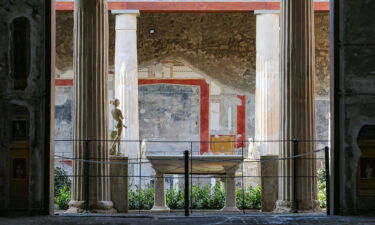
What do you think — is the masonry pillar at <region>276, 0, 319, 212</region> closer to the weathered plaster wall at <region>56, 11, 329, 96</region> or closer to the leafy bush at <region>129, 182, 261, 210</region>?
the leafy bush at <region>129, 182, 261, 210</region>

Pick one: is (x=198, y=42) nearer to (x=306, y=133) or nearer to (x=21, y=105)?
(x=306, y=133)

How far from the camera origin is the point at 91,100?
13180 mm

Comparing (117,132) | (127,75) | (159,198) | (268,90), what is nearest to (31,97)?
(117,132)

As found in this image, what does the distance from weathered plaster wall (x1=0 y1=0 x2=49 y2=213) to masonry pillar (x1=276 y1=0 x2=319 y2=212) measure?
623 centimetres

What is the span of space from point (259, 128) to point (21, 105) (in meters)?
12.9

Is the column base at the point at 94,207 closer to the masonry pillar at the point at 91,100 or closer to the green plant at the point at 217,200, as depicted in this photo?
the masonry pillar at the point at 91,100

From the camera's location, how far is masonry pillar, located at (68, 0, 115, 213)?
13062mm

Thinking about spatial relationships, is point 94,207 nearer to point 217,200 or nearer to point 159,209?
point 159,209

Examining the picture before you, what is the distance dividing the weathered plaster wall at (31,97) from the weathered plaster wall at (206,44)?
691 inches

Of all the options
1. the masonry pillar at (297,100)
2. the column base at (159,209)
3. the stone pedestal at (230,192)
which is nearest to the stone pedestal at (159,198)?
the column base at (159,209)

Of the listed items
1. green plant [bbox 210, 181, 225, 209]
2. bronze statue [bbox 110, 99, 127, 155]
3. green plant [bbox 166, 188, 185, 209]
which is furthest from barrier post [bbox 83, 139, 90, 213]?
green plant [bbox 210, 181, 225, 209]

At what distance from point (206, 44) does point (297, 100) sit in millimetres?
12220

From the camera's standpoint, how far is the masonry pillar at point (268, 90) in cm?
1897

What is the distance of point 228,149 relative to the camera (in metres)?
23.9
